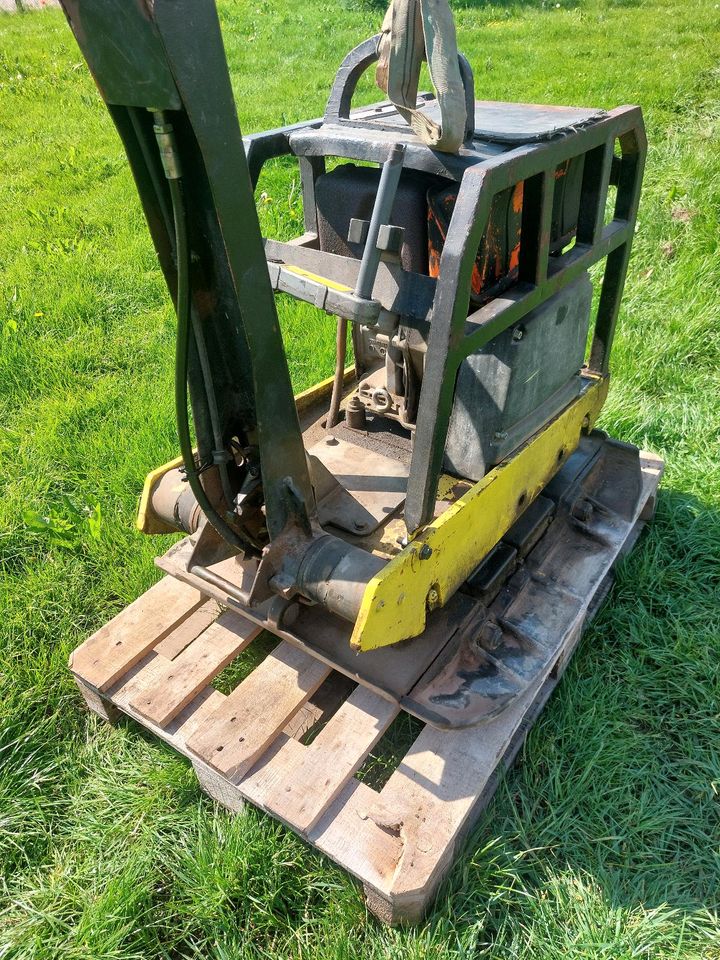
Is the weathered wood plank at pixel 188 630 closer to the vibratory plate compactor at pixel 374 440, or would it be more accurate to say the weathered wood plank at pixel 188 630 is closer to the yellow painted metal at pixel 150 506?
the vibratory plate compactor at pixel 374 440

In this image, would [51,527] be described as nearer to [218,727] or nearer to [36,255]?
[218,727]

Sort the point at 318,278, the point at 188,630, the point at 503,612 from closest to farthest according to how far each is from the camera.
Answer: the point at 318,278 < the point at 503,612 < the point at 188,630

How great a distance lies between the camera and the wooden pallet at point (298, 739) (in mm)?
2057

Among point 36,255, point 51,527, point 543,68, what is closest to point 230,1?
point 543,68

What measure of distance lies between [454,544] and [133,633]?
4.09 feet

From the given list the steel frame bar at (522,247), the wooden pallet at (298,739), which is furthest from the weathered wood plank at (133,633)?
the steel frame bar at (522,247)

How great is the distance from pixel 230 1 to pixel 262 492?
42.5 feet

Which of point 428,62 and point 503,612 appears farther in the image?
point 503,612

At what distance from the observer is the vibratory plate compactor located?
1.80 metres

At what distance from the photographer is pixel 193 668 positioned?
8.33 feet

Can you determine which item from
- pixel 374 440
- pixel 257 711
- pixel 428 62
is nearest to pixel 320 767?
pixel 257 711

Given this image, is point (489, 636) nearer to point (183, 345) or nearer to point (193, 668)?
point (193, 668)

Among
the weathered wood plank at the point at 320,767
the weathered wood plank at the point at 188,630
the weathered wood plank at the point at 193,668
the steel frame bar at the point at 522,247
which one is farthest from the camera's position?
the weathered wood plank at the point at 188,630

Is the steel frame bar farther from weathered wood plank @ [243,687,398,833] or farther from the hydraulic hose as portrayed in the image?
the hydraulic hose
